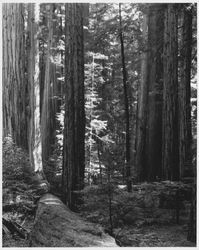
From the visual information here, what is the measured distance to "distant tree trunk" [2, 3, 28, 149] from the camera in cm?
959

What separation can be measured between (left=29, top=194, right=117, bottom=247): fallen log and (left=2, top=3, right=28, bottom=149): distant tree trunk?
12.3 ft

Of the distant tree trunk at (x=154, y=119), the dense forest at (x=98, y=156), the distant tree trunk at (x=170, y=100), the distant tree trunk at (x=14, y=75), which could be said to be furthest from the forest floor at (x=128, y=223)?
the distant tree trunk at (x=154, y=119)

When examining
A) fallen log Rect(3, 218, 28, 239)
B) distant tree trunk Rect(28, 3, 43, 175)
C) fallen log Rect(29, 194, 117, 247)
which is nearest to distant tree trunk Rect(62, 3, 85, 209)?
fallen log Rect(29, 194, 117, 247)

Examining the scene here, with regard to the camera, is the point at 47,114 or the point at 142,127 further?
the point at 47,114

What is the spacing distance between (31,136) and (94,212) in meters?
4.60

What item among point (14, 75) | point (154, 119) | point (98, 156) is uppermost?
point (14, 75)

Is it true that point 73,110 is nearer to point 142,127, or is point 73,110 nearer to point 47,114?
point 142,127

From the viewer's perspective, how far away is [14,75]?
9.61 m

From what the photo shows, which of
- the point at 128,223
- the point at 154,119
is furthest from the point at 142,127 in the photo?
the point at 128,223

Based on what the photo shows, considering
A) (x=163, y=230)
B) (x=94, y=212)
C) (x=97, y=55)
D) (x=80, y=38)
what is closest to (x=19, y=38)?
(x=80, y=38)

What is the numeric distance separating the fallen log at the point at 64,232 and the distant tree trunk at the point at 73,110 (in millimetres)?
992

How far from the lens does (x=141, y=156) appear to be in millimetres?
12625

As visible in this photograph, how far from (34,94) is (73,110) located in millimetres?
3220

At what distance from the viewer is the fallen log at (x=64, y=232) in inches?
184
